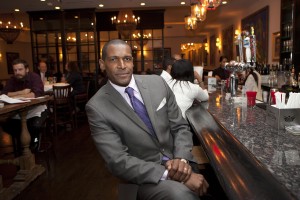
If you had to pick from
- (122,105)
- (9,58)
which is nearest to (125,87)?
(122,105)

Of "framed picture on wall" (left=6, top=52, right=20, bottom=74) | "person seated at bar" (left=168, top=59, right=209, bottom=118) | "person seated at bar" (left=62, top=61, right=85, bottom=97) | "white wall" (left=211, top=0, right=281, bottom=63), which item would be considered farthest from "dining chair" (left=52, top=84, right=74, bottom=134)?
"framed picture on wall" (left=6, top=52, right=20, bottom=74)

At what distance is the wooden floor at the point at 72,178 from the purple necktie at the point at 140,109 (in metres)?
1.42

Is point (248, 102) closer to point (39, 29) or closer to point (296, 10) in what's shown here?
point (296, 10)

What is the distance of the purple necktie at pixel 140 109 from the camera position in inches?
68.1

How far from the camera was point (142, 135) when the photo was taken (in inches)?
65.4

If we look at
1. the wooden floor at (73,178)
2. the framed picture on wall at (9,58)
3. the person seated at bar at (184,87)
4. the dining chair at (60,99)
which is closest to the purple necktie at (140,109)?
the wooden floor at (73,178)

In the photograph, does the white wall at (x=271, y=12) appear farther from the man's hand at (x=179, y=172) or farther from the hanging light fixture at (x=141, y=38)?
the man's hand at (x=179, y=172)

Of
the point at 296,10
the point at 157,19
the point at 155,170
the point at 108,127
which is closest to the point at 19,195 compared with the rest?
the point at 108,127

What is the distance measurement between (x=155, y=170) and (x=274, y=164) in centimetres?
62

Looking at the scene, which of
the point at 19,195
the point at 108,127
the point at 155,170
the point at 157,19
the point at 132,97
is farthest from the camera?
the point at 157,19

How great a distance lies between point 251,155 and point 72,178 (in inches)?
103

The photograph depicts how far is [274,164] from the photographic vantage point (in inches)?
43.9

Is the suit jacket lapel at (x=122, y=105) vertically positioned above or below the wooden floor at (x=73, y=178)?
above

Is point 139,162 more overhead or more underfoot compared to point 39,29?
more underfoot
